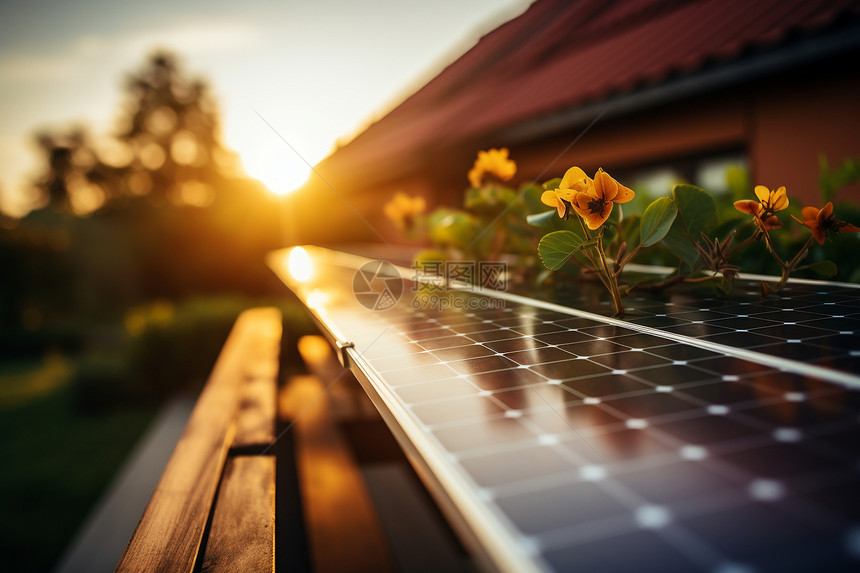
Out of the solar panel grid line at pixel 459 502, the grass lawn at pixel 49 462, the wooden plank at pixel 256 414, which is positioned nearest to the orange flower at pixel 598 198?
the solar panel grid line at pixel 459 502

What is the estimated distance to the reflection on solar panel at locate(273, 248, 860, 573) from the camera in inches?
17.7

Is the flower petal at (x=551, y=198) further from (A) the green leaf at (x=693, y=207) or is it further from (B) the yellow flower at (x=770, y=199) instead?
(B) the yellow flower at (x=770, y=199)

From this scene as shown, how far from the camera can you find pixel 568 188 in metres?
1.22

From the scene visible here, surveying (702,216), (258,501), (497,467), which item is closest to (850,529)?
(497,467)

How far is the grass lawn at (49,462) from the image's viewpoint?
17.3ft

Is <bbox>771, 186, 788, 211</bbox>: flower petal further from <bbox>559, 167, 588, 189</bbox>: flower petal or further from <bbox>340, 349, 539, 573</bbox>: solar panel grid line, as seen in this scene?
<bbox>340, 349, 539, 573</bbox>: solar panel grid line

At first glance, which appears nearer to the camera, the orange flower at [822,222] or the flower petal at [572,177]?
the flower petal at [572,177]

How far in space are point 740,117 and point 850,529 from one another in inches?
144

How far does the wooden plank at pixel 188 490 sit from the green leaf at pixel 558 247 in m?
1.04

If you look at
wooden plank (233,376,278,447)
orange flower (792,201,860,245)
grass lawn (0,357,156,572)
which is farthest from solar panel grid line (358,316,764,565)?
grass lawn (0,357,156,572)

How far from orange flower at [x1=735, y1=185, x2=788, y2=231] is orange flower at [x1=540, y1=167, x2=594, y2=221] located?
46 centimetres

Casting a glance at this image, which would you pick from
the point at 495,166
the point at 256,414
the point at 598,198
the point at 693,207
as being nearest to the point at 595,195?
the point at 598,198

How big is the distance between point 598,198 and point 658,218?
8.9 inches

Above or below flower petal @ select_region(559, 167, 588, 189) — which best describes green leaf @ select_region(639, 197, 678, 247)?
below
